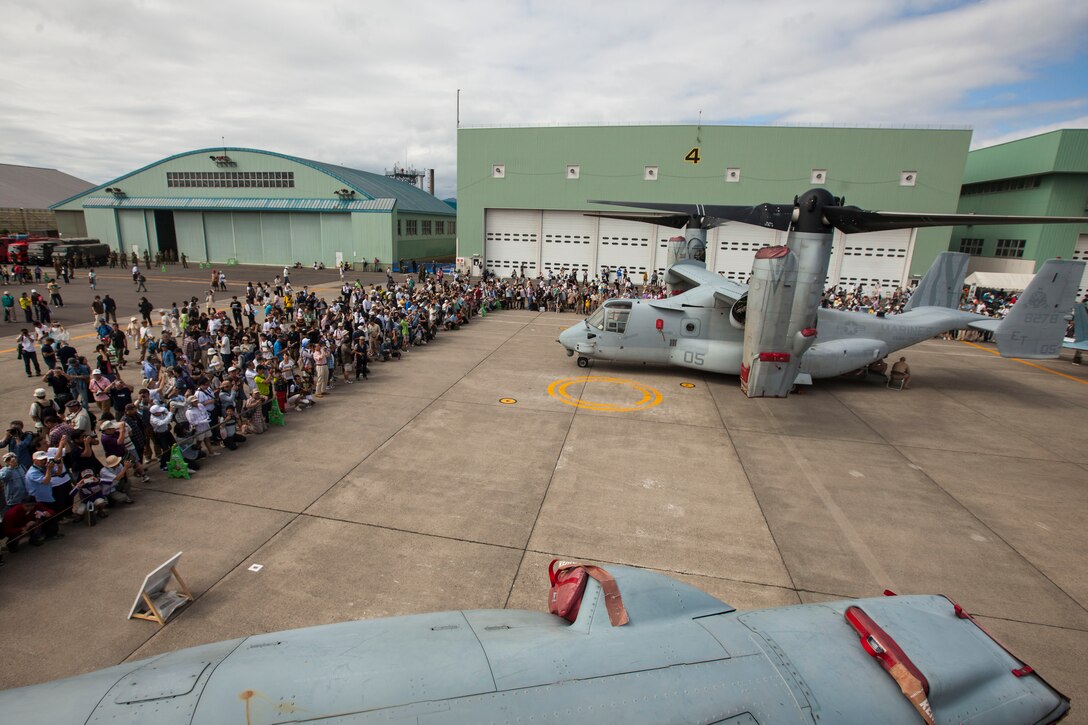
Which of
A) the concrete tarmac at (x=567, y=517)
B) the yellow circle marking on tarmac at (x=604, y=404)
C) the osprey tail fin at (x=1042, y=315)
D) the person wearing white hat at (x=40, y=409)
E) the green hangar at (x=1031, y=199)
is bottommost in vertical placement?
the concrete tarmac at (x=567, y=517)

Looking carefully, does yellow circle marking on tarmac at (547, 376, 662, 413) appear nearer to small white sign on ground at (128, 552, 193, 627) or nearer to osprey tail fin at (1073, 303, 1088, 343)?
small white sign on ground at (128, 552, 193, 627)

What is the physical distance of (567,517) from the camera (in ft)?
30.0

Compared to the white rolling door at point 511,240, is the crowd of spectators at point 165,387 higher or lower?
lower

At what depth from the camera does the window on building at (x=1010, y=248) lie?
1634 inches

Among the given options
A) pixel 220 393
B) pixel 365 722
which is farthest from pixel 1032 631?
pixel 220 393

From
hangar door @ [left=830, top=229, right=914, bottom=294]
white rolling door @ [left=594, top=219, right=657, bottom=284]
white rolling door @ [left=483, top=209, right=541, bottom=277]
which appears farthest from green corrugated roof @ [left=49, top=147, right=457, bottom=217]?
hangar door @ [left=830, top=229, right=914, bottom=294]

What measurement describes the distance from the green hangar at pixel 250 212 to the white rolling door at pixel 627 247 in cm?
2055

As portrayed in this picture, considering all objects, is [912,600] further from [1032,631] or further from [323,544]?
[323,544]

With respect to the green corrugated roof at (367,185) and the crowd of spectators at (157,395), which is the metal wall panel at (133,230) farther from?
the crowd of spectators at (157,395)

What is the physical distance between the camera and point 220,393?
1154cm

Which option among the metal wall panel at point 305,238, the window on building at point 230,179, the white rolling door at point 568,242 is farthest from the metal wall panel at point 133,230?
the white rolling door at point 568,242

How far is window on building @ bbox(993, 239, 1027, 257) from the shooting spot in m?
41.5

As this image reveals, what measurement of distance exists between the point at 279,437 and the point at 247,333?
7.77 m

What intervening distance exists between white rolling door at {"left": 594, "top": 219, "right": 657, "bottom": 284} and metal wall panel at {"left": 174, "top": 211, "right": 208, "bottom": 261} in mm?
40980
